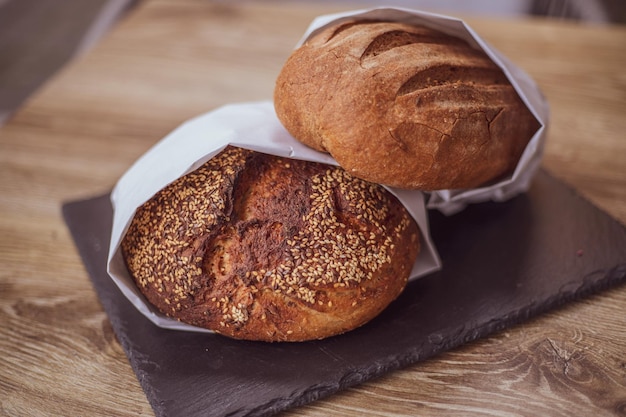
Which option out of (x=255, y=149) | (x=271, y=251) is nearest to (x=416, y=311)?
(x=271, y=251)

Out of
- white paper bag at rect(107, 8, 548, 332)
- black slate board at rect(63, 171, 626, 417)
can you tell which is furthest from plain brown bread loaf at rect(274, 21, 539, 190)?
black slate board at rect(63, 171, 626, 417)

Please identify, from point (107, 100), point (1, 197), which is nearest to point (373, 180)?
point (1, 197)

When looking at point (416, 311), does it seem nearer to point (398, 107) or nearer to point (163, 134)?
point (398, 107)

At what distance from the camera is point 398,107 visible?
1.20 m

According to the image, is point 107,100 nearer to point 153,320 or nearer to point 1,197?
point 1,197

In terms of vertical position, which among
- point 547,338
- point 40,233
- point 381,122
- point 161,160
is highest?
point 381,122

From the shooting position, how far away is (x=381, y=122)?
118 centimetres

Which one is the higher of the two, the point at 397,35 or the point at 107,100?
the point at 397,35

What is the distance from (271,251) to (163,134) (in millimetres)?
940

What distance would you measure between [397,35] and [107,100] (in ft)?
3.87

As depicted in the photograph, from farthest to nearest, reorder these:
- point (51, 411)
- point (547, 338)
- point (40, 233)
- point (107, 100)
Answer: point (107, 100) < point (40, 233) < point (547, 338) < point (51, 411)

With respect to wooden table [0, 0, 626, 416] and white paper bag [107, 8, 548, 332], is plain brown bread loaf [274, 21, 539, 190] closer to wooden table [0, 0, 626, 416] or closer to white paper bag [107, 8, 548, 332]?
white paper bag [107, 8, 548, 332]

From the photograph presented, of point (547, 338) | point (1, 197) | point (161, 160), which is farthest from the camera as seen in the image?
point (1, 197)

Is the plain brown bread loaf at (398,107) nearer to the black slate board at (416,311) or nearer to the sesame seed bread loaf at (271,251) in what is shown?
the sesame seed bread loaf at (271,251)
